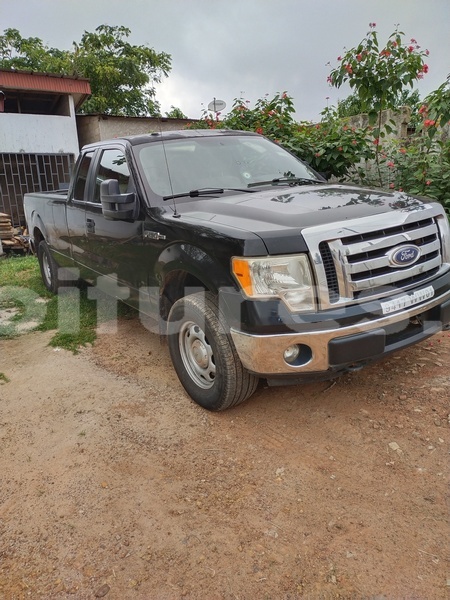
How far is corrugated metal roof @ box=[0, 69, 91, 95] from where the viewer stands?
11.0 metres

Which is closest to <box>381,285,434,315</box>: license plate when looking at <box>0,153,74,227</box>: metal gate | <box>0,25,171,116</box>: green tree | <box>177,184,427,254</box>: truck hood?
<box>177,184,427,254</box>: truck hood

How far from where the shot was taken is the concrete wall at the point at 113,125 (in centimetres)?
1301

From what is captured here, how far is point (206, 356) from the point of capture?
305 cm

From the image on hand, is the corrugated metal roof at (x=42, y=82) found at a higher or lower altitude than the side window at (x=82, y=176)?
higher

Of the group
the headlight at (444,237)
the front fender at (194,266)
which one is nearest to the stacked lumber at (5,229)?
the front fender at (194,266)

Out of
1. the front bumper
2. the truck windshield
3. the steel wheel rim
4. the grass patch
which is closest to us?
the front bumper

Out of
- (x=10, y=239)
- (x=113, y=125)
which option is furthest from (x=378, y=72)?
(x=113, y=125)

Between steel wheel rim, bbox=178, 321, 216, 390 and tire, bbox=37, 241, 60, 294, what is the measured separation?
10.8 ft

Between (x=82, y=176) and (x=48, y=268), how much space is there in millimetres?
2010

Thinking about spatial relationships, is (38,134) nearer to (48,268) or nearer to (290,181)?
(48,268)

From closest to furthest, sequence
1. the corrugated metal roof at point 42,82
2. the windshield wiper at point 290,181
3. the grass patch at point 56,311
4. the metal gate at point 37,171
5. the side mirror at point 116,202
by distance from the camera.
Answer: the side mirror at point 116,202 → the windshield wiper at point 290,181 → the grass patch at point 56,311 → the corrugated metal roof at point 42,82 → the metal gate at point 37,171

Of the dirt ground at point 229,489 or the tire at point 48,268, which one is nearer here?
the dirt ground at point 229,489

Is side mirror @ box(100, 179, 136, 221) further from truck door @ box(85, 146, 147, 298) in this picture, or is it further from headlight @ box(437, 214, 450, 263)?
headlight @ box(437, 214, 450, 263)

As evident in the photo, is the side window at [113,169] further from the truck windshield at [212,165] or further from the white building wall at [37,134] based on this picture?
the white building wall at [37,134]
